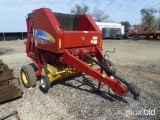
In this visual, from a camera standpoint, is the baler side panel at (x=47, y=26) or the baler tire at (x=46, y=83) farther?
the baler tire at (x=46, y=83)

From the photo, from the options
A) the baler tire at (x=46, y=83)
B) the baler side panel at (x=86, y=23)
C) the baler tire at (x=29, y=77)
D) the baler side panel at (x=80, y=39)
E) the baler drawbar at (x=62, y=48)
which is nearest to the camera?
the baler drawbar at (x=62, y=48)

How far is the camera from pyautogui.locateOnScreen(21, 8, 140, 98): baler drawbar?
4.32 m

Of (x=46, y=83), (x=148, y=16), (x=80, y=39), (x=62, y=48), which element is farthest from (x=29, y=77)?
(x=148, y=16)

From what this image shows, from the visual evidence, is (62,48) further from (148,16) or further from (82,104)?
(148,16)

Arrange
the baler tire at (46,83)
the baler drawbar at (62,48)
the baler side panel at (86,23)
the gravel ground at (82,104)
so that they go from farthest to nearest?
the baler side panel at (86,23), the baler tire at (46,83), the baler drawbar at (62,48), the gravel ground at (82,104)

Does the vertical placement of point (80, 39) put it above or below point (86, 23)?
below

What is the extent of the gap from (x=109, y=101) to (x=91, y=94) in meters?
0.59

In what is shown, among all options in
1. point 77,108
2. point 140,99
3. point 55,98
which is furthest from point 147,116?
point 55,98

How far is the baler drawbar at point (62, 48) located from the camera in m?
4.32

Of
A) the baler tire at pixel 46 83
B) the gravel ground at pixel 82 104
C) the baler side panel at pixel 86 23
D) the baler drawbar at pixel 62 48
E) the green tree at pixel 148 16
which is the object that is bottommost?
the gravel ground at pixel 82 104

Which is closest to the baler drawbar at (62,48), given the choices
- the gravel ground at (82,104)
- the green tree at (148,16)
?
the gravel ground at (82,104)

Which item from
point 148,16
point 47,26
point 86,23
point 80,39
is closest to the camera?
point 47,26

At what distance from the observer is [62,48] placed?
14.6 ft

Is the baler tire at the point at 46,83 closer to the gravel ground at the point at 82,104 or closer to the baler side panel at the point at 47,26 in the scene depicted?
the gravel ground at the point at 82,104
